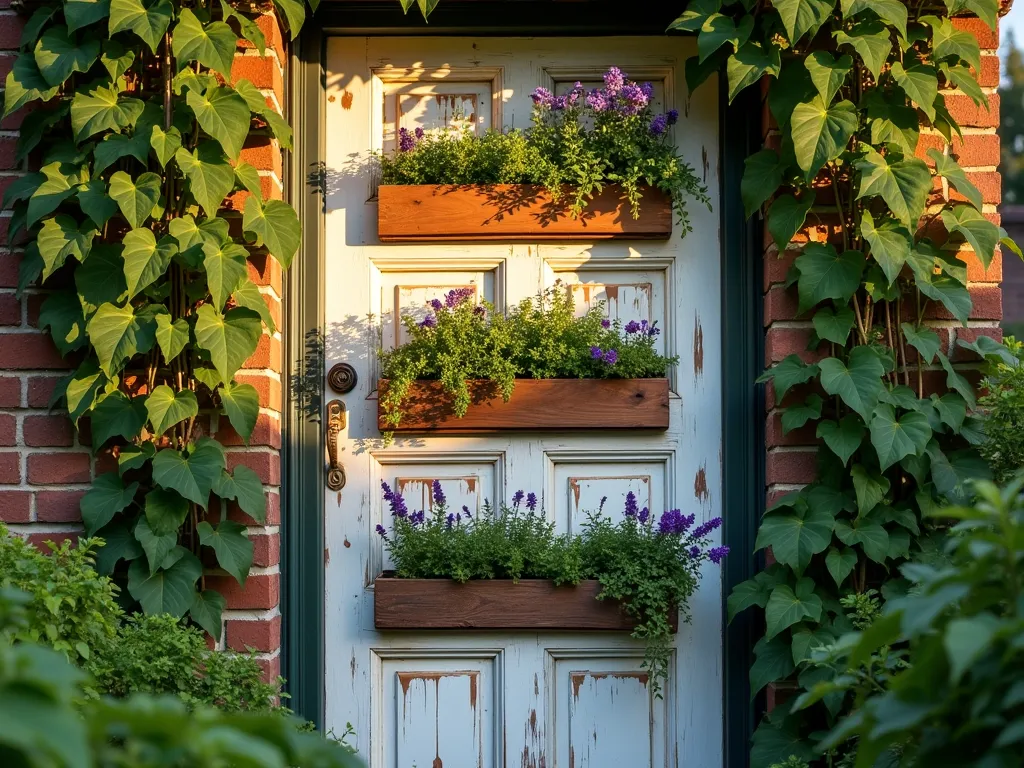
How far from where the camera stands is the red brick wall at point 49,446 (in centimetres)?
238

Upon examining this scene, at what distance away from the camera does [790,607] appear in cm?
224

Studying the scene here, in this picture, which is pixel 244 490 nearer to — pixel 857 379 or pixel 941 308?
pixel 857 379

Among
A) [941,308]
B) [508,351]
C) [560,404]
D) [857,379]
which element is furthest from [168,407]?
[941,308]

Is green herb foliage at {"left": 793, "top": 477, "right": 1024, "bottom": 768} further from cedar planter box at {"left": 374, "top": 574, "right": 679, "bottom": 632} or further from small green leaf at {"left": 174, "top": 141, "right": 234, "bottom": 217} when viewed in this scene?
small green leaf at {"left": 174, "top": 141, "right": 234, "bottom": 217}

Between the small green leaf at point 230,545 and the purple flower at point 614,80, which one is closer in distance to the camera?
the small green leaf at point 230,545

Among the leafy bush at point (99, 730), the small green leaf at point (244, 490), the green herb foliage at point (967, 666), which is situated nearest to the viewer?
the leafy bush at point (99, 730)

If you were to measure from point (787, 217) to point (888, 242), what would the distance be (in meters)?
0.22

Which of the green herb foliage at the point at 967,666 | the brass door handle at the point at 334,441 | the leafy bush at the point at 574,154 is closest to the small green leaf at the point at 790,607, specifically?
the leafy bush at the point at 574,154

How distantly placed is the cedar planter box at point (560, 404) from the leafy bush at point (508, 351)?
0.03 meters

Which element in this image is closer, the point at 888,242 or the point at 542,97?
the point at 888,242

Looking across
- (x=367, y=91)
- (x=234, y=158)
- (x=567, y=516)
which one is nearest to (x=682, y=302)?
(x=567, y=516)

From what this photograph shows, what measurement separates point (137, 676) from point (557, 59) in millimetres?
1738

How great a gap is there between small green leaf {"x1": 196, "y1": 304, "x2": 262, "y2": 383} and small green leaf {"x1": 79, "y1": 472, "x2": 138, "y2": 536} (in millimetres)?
322

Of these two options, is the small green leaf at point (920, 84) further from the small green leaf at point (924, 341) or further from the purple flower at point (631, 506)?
the purple flower at point (631, 506)
